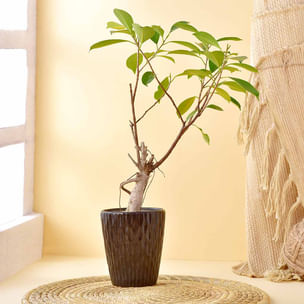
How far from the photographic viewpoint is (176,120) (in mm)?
2805

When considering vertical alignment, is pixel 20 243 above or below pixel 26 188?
below

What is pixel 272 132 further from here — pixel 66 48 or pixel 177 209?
pixel 66 48

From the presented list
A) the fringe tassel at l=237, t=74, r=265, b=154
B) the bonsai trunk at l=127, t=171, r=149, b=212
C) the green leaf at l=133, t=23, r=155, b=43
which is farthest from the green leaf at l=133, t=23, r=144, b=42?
the fringe tassel at l=237, t=74, r=265, b=154

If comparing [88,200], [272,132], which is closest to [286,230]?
[272,132]

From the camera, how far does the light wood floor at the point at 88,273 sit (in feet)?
7.06

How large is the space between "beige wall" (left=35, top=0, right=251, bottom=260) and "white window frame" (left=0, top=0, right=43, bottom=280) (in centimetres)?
5

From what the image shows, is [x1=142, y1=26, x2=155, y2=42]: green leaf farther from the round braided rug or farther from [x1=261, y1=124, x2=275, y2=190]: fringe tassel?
the round braided rug

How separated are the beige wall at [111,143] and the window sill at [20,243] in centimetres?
9

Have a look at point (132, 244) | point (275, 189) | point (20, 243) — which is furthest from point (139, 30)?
point (20, 243)

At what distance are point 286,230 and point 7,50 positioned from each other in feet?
4.00

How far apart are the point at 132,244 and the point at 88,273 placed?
Answer: 1.43 ft

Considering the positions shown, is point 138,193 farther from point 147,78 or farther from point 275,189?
point 275,189

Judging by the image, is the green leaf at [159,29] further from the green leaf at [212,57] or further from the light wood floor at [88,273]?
the light wood floor at [88,273]

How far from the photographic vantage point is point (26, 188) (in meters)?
2.84
